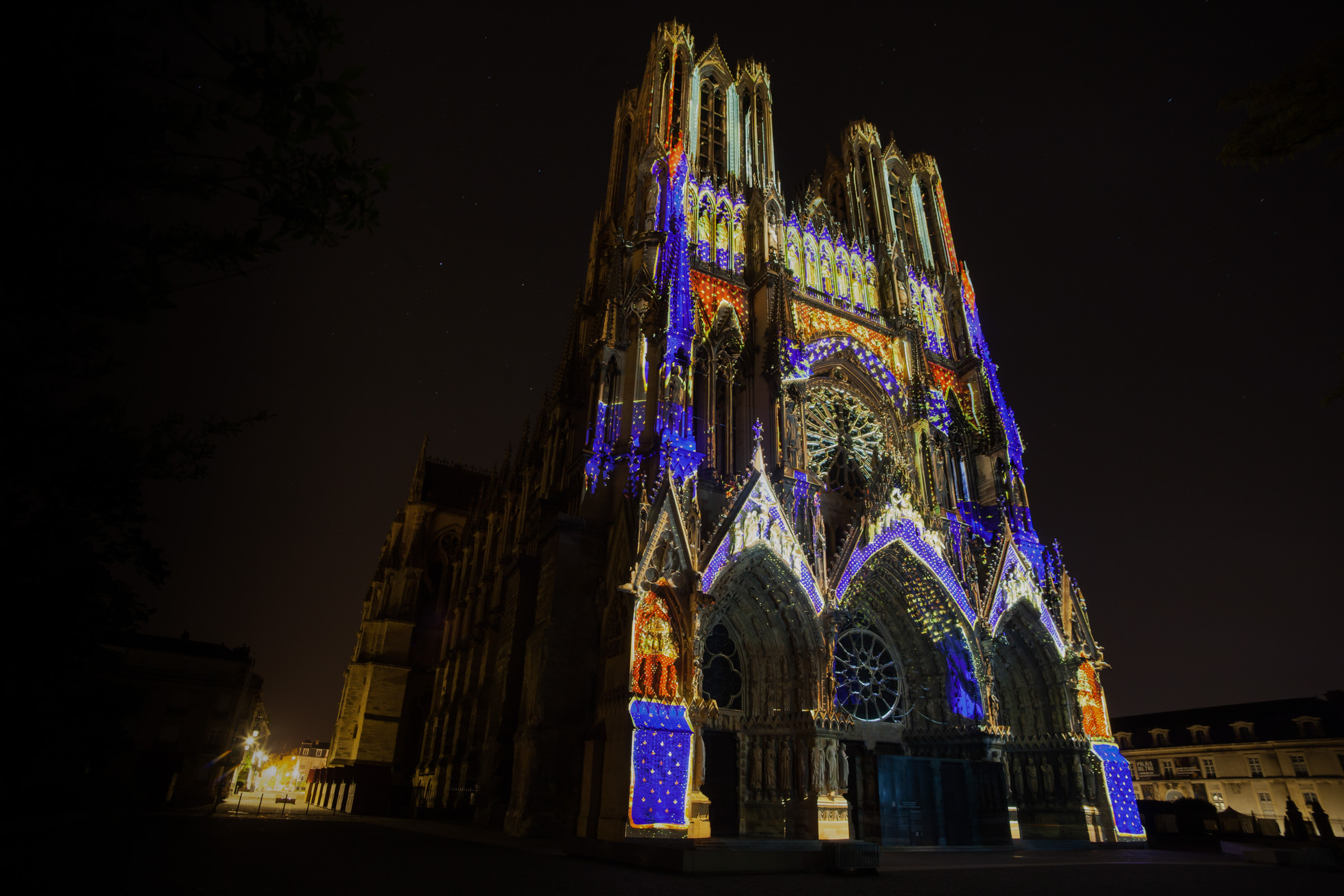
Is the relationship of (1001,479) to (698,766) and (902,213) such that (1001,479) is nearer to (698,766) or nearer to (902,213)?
(902,213)

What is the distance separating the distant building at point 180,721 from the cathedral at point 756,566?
29.2 feet

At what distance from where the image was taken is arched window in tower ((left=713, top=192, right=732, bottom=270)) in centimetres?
2708

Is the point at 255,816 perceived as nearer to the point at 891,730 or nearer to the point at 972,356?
the point at 891,730

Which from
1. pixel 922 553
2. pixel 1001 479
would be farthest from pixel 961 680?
pixel 1001 479

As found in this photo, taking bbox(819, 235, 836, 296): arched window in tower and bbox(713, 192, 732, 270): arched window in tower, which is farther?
bbox(819, 235, 836, 296): arched window in tower

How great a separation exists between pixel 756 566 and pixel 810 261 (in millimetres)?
15439

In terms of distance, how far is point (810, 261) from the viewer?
97.5ft

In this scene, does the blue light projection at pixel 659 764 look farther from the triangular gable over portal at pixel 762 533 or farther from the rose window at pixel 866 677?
the rose window at pixel 866 677

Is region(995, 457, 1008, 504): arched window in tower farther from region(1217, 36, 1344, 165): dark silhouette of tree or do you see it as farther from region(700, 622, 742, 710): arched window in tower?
region(1217, 36, 1344, 165): dark silhouette of tree

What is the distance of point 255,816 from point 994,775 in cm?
2334

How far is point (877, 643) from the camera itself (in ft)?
75.0

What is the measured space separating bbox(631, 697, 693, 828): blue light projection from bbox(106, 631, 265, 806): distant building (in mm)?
28359

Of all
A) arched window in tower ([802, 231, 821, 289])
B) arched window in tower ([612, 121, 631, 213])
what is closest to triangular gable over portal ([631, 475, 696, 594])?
arched window in tower ([802, 231, 821, 289])

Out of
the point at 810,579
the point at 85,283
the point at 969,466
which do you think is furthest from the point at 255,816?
the point at 969,466
